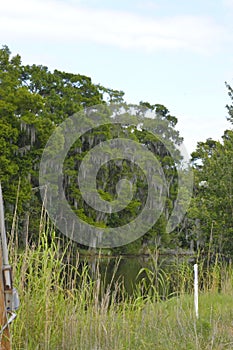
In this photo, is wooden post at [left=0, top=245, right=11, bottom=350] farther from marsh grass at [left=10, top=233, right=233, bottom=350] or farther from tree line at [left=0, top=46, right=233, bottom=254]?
tree line at [left=0, top=46, right=233, bottom=254]

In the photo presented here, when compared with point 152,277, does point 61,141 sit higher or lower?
higher

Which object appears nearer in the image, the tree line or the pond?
the pond

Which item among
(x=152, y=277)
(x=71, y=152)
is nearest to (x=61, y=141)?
(x=71, y=152)

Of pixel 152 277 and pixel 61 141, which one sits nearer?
pixel 152 277

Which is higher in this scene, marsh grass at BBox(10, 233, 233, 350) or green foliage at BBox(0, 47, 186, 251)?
green foliage at BBox(0, 47, 186, 251)

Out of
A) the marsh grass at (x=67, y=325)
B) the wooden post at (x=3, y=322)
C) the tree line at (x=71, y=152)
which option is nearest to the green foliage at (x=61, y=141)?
the tree line at (x=71, y=152)

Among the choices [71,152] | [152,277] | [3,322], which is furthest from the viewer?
[71,152]

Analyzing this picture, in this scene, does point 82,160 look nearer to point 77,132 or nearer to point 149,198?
point 77,132

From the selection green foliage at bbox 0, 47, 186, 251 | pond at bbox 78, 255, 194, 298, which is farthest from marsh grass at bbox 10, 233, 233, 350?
green foliage at bbox 0, 47, 186, 251

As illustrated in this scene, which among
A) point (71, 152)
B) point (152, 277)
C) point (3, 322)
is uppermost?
point (71, 152)

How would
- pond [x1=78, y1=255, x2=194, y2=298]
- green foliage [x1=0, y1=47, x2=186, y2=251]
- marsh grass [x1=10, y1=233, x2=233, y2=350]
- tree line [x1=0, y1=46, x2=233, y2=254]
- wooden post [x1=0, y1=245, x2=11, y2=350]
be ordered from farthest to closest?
green foliage [x1=0, y1=47, x2=186, y2=251]
tree line [x1=0, y1=46, x2=233, y2=254]
pond [x1=78, y1=255, x2=194, y2=298]
marsh grass [x1=10, y1=233, x2=233, y2=350]
wooden post [x1=0, y1=245, x2=11, y2=350]

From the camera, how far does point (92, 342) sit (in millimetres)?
5016

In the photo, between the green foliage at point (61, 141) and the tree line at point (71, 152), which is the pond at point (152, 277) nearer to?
the tree line at point (71, 152)

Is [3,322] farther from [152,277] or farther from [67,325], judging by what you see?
[152,277]
